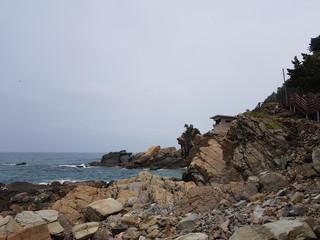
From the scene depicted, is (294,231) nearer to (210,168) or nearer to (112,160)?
(210,168)

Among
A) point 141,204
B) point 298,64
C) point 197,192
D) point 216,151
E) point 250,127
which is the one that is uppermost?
point 298,64

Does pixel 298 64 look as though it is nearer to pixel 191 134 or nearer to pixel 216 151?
pixel 216 151

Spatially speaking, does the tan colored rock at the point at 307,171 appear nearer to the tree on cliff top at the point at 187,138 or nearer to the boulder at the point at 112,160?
the tree on cliff top at the point at 187,138

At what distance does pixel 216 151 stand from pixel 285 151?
10745mm

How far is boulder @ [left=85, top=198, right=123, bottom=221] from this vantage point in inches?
595

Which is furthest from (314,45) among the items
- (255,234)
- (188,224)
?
(255,234)

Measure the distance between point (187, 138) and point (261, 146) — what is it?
61734 millimetres

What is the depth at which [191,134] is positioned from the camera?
8231 cm

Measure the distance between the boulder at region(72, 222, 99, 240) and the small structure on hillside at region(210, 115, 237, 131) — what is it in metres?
31.3

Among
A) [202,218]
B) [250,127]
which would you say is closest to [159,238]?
[202,218]

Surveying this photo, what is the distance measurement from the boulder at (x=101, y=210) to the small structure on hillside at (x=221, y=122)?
28.4m

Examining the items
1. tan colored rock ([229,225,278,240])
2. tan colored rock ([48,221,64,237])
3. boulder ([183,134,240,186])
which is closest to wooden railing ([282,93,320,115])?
boulder ([183,134,240,186])

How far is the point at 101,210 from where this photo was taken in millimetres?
15227

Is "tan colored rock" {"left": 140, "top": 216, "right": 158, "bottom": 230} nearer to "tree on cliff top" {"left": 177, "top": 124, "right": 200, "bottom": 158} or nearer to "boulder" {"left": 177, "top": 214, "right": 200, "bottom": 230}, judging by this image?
"boulder" {"left": 177, "top": 214, "right": 200, "bottom": 230}
